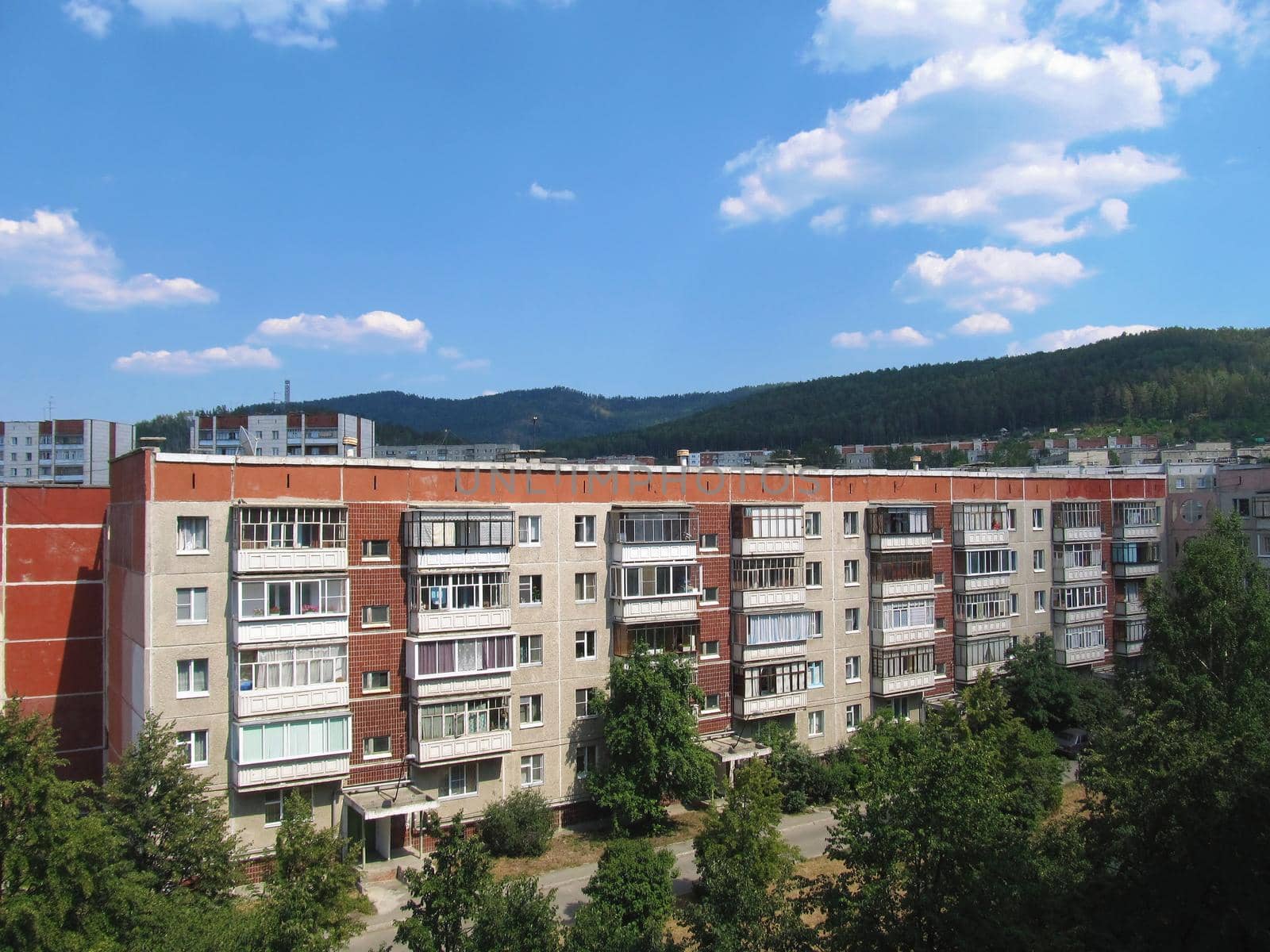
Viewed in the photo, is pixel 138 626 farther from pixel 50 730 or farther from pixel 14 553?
pixel 14 553

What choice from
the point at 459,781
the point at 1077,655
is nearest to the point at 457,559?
the point at 459,781

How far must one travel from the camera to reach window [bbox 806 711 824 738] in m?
41.8

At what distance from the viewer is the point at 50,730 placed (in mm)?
23016

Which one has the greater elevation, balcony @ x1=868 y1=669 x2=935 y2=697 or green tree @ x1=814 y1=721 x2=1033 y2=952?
green tree @ x1=814 y1=721 x2=1033 y2=952

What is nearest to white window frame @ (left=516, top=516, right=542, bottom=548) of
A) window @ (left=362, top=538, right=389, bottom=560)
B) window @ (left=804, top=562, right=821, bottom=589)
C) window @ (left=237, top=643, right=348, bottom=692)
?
window @ (left=362, top=538, right=389, bottom=560)

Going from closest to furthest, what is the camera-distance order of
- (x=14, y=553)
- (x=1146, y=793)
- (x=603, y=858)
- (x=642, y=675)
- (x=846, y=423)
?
(x=1146, y=793) < (x=603, y=858) < (x=642, y=675) < (x=14, y=553) < (x=846, y=423)

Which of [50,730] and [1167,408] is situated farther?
[1167,408]

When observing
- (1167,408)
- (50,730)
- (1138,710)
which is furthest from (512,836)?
Answer: (1167,408)

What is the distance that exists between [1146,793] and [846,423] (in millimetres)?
164270

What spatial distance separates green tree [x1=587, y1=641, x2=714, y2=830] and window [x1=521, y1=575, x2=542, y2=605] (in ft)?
13.7

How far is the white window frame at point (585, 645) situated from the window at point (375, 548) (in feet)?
28.0

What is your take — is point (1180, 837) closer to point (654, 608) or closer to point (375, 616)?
point (654, 608)

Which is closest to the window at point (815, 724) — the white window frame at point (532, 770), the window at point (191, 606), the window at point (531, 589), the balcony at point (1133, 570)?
the white window frame at point (532, 770)

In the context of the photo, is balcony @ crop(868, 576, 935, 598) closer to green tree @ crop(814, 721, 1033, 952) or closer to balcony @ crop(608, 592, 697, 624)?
balcony @ crop(608, 592, 697, 624)
